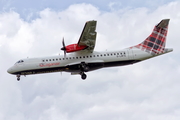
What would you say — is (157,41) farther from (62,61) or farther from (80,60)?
(62,61)

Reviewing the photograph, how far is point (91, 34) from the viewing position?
102ft

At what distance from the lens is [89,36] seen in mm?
31375

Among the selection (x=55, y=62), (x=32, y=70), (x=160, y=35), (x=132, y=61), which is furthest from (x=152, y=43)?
(x=32, y=70)

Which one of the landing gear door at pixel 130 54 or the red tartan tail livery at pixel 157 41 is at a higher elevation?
the red tartan tail livery at pixel 157 41

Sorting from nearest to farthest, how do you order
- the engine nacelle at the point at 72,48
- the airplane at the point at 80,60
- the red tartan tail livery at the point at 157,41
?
the engine nacelle at the point at 72,48, the airplane at the point at 80,60, the red tartan tail livery at the point at 157,41

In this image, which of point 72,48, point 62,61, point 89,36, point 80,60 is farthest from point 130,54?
point 62,61

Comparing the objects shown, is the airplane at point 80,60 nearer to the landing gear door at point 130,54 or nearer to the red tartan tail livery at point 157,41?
the landing gear door at point 130,54

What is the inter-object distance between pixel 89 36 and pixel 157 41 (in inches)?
384

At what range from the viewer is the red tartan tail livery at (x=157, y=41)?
35.9m

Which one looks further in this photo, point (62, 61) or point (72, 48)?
point (62, 61)

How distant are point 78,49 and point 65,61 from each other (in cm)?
218

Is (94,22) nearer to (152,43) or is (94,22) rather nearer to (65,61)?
(65,61)

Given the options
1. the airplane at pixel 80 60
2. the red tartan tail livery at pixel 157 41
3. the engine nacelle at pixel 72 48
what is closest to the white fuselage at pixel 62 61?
the airplane at pixel 80 60

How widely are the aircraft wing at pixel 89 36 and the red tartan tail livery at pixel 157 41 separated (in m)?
6.37
